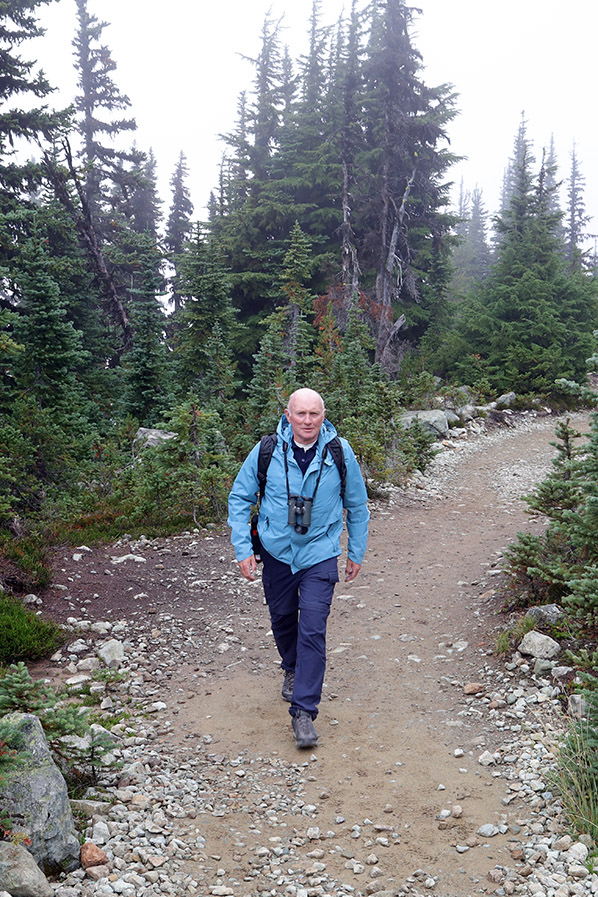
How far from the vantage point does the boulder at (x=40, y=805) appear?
3.08 m

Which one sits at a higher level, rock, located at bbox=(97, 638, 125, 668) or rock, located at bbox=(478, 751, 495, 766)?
rock, located at bbox=(478, 751, 495, 766)

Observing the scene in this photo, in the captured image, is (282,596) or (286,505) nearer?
(286,505)

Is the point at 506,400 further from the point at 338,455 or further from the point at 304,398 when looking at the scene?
the point at 304,398

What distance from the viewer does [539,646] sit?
5.38 meters

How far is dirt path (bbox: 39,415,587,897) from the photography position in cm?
349

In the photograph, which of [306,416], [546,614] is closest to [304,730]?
[306,416]

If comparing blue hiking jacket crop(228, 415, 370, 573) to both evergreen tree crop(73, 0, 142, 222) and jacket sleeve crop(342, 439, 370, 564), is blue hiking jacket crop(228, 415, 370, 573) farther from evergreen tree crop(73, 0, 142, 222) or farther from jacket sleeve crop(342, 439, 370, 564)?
evergreen tree crop(73, 0, 142, 222)

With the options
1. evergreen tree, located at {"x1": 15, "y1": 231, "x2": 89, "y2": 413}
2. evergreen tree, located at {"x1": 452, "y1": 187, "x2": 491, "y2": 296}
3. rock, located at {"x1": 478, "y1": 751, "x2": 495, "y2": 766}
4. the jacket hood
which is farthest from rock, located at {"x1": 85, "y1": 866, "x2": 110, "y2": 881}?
evergreen tree, located at {"x1": 452, "y1": 187, "x2": 491, "y2": 296}

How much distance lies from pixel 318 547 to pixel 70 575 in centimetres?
459

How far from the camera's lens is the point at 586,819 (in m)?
3.34

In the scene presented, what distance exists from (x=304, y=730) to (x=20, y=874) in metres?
2.16

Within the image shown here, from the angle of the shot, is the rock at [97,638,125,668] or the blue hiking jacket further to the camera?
the rock at [97,638,125,668]

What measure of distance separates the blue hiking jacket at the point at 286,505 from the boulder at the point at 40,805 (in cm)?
186

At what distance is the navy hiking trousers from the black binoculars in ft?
1.16
